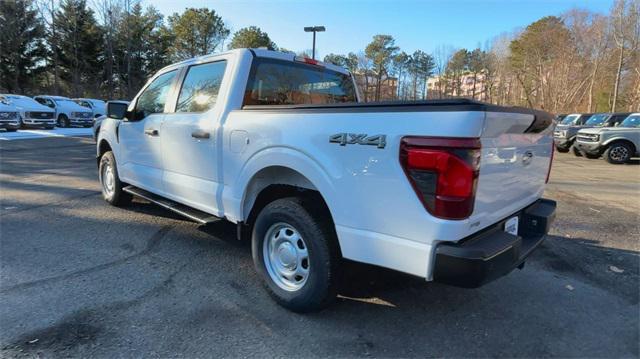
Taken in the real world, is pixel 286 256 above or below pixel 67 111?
below

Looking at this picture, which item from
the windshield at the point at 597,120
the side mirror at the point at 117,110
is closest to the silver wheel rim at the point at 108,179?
the side mirror at the point at 117,110

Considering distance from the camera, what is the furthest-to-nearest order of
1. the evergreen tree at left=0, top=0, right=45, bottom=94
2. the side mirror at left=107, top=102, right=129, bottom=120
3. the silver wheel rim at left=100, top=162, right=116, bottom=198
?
1. the evergreen tree at left=0, top=0, right=45, bottom=94
2. the silver wheel rim at left=100, top=162, right=116, bottom=198
3. the side mirror at left=107, top=102, right=129, bottom=120

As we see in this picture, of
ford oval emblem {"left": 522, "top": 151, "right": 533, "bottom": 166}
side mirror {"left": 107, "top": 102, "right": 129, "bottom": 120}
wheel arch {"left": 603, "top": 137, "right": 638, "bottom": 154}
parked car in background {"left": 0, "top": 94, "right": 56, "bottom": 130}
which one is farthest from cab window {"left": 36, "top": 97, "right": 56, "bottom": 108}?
wheel arch {"left": 603, "top": 137, "right": 638, "bottom": 154}

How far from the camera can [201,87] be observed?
3.94 m

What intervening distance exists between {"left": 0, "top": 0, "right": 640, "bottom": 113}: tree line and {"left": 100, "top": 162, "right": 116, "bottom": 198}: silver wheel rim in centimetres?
2370

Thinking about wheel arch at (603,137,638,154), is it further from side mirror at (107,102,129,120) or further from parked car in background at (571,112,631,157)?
side mirror at (107,102,129,120)

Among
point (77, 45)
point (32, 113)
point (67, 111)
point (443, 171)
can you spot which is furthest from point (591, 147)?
point (77, 45)

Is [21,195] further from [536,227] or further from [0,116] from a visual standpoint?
[0,116]

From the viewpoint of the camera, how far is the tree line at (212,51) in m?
35.4

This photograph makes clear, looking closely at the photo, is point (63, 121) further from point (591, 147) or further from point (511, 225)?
point (591, 147)

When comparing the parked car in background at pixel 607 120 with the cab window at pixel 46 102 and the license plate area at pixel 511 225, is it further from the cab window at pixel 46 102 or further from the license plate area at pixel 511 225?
the cab window at pixel 46 102

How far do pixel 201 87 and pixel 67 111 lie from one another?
22572 millimetres

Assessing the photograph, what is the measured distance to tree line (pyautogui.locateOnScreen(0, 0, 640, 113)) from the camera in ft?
116

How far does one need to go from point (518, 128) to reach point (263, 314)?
7.17 ft
